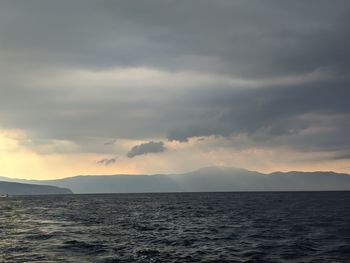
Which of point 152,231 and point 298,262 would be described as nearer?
point 298,262

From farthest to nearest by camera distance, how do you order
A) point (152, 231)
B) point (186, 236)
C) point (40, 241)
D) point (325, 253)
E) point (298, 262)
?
point (152, 231), point (186, 236), point (40, 241), point (325, 253), point (298, 262)

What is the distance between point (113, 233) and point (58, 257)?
65.7 feet

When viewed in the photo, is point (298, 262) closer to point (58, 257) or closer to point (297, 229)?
point (58, 257)

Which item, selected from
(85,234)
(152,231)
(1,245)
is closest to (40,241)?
(1,245)

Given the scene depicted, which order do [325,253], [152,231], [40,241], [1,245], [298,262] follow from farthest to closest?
[152,231] → [40,241] → [1,245] → [325,253] → [298,262]

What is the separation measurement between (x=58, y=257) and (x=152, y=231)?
24.3 m

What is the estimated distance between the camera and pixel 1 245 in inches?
1764

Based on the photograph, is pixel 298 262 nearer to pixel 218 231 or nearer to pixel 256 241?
pixel 256 241

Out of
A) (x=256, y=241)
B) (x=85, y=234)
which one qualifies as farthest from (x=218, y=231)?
(x=85, y=234)

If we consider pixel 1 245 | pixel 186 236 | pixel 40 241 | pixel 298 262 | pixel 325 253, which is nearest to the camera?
pixel 298 262

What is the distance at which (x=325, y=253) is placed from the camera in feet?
131

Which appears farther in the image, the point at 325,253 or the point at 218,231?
the point at 218,231

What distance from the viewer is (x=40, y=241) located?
47812 mm

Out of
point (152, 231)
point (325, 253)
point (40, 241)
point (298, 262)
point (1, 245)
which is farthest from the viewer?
point (152, 231)
